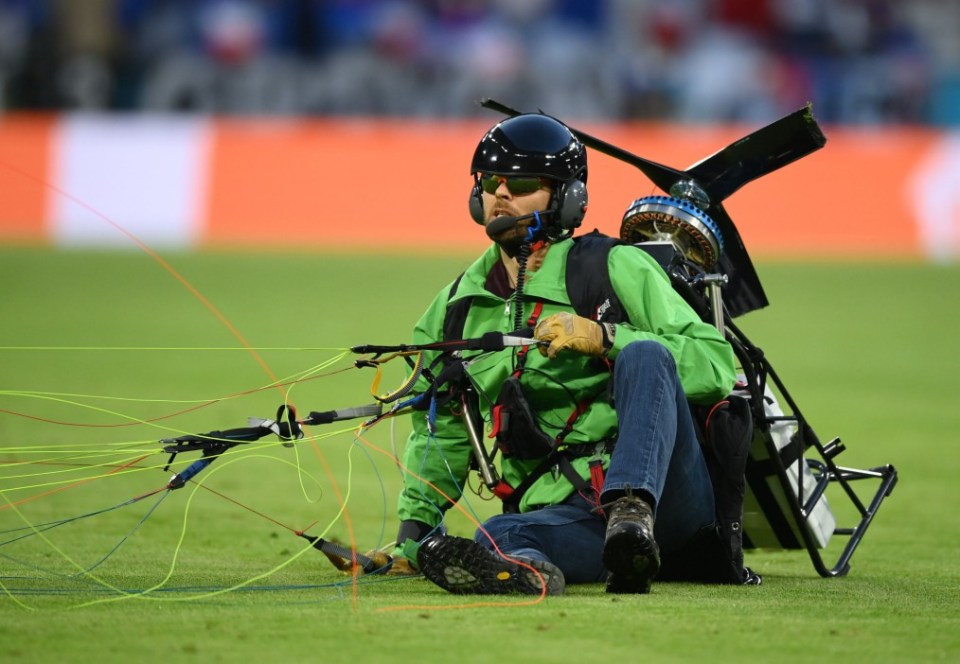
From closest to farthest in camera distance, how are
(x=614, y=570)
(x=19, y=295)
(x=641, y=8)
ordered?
(x=614, y=570), (x=19, y=295), (x=641, y=8)

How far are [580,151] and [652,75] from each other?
21.0m

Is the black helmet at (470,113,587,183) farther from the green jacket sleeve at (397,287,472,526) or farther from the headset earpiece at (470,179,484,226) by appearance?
the green jacket sleeve at (397,287,472,526)

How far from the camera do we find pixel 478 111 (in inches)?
990

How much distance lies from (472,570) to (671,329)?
106 centimetres

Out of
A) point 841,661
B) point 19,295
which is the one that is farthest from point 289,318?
point 841,661

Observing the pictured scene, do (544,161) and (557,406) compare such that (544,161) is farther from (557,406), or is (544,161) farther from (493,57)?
(493,57)

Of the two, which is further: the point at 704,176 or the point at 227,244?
the point at 227,244

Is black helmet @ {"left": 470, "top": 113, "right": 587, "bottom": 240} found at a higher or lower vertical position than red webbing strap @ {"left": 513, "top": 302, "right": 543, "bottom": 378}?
higher

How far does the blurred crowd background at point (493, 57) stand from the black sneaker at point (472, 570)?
65.8 ft

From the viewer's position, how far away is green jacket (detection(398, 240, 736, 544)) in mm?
5348

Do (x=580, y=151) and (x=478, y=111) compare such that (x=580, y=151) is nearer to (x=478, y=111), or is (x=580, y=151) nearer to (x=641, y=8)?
(x=478, y=111)

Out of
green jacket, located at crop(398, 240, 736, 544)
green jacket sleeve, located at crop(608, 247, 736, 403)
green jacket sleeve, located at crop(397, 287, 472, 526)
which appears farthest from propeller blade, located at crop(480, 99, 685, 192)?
green jacket sleeve, located at crop(397, 287, 472, 526)

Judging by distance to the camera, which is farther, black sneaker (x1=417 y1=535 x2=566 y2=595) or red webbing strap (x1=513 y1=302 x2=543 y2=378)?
red webbing strap (x1=513 y1=302 x2=543 y2=378)

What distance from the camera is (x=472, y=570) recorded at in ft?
16.7
